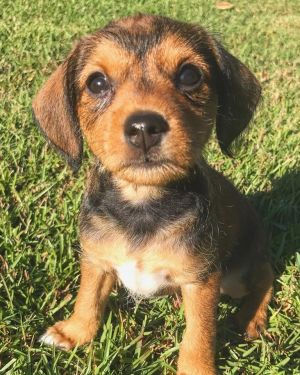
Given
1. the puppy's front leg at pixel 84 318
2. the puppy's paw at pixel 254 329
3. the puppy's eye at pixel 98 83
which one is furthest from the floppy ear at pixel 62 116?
the puppy's paw at pixel 254 329

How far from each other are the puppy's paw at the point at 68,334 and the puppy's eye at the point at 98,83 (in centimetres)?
156

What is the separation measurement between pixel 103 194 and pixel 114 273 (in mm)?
607

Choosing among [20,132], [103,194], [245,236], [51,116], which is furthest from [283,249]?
[20,132]

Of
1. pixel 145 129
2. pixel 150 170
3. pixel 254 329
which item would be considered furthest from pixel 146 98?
pixel 254 329

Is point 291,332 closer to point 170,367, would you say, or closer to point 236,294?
point 236,294

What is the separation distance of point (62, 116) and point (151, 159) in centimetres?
84

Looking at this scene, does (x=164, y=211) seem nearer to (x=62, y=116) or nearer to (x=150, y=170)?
(x=150, y=170)

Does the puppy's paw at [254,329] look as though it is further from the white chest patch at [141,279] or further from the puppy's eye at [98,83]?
the puppy's eye at [98,83]

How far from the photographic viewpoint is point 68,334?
3602 millimetres

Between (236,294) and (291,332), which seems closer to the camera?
(291,332)

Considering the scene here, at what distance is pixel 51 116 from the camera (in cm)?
334

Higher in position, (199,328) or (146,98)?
(146,98)

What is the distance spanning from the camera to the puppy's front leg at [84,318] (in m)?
3.57

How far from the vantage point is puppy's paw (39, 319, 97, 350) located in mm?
3539
